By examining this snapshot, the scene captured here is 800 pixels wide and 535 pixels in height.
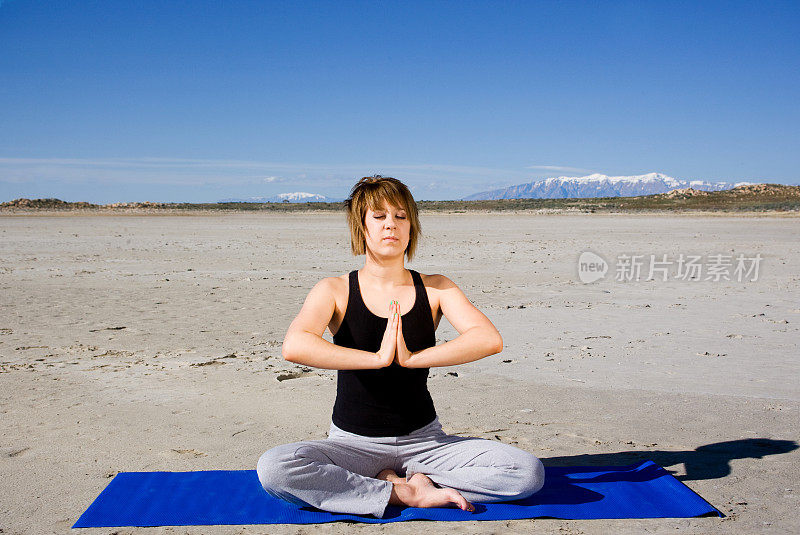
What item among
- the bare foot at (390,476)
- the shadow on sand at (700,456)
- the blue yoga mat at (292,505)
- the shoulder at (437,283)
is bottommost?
the shadow on sand at (700,456)

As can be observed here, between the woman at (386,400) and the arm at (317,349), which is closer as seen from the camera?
the arm at (317,349)

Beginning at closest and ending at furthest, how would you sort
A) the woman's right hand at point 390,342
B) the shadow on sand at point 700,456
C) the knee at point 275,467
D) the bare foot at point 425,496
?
the woman's right hand at point 390,342 < the knee at point 275,467 < the bare foot at point 425,496 < the shadow on sand at point 700,456

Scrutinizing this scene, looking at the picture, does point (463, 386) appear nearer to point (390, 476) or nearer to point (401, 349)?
point (390, 476)

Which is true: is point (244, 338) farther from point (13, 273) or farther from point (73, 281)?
point (13, 273)

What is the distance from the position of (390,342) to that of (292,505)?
1.03 metres

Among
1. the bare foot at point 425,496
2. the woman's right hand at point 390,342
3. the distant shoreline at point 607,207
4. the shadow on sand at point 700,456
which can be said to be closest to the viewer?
the woman's right hand at point 390,342

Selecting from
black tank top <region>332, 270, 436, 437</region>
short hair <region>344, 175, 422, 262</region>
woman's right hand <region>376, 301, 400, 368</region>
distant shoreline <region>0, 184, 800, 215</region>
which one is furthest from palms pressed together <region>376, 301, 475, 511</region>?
distant shoreline <region>0, 184, 800, 215</region>

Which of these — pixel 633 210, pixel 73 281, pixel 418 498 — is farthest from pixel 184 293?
pixel 633 210

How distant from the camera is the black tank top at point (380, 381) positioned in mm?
3350

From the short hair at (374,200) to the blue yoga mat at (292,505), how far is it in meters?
1.32

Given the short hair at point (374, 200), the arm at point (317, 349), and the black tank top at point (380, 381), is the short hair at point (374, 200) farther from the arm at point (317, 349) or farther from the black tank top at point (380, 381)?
the arm at point (317, 349)

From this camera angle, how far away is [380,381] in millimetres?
3383

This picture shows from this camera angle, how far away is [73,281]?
12.7m

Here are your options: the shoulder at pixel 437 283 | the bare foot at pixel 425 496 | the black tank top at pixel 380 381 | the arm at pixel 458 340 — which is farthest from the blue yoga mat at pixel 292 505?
the shoulder at pixel 437 283
